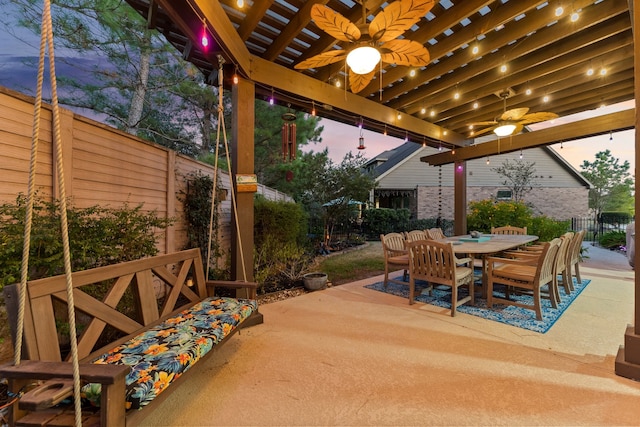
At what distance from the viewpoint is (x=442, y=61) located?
12.9 ft

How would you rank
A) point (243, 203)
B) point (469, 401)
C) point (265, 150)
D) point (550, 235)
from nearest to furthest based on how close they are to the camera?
1. point (469, 401)
2. point (243, 203)
3. point (550, 235)
4. point (265, 150)

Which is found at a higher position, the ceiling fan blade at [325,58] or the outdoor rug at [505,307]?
the ceiling fan blade at [325,58]

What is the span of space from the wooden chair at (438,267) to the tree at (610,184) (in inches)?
1065

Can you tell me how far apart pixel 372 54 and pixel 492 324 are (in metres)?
3.09

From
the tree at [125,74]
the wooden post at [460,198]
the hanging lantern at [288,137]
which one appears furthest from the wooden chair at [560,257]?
the tree at [125,74]

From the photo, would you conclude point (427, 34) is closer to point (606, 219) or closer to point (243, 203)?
point (243, 203)

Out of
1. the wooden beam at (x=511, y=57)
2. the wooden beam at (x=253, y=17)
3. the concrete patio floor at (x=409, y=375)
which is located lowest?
the concrete patio floor at (x=409, y=375)

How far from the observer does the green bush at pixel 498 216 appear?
7129 mm

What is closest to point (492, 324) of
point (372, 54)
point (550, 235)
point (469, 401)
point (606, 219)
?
point (469, 401)

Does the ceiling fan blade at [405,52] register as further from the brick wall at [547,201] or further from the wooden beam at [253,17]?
the brick wall at [547,201]

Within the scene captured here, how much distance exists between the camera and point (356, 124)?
193 inches

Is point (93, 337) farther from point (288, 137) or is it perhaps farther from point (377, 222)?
point (377, 222)

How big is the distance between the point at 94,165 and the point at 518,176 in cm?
1579

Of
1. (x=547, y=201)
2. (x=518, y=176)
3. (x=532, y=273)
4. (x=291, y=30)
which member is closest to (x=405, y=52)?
(x=291, y=30)
